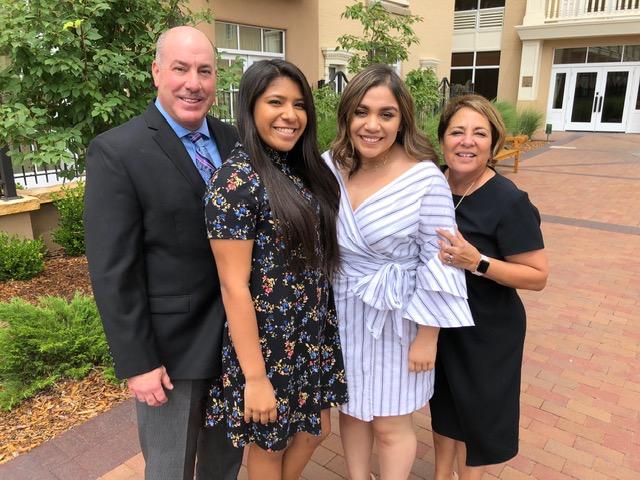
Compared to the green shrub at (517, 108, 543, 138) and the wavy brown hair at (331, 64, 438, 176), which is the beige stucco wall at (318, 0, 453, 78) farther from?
the wavy brown hair at (331, 64, 438, 176)

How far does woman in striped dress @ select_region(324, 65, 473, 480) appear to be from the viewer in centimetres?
191

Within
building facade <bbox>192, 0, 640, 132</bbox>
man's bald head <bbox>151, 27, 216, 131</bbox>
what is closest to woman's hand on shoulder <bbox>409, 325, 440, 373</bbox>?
man's bald head <bbox>151, 27, 216, 131</bbox>

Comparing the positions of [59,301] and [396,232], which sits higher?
[396,232]

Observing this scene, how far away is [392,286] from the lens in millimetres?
1946

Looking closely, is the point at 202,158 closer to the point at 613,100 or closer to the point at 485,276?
the point at 485,276

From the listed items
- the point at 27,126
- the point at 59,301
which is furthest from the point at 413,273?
the point at 59,301

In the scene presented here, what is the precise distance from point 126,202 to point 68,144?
232cm

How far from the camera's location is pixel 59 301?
3.76 metres

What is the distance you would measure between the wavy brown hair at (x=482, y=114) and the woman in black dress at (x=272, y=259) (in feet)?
1.83

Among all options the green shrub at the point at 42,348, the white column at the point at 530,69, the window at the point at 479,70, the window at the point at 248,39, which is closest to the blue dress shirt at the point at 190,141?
the green shrub at the point at 42,348

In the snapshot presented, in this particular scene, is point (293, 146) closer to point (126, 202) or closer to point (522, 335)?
point (126, 202)

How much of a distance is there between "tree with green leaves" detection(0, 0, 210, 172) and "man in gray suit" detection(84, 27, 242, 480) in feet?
5.71

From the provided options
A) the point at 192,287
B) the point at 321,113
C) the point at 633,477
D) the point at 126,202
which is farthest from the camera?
the point at 321,113

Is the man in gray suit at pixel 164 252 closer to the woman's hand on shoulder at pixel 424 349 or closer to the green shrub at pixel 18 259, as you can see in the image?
the woman's hand on shoulder at pixel 424 349
